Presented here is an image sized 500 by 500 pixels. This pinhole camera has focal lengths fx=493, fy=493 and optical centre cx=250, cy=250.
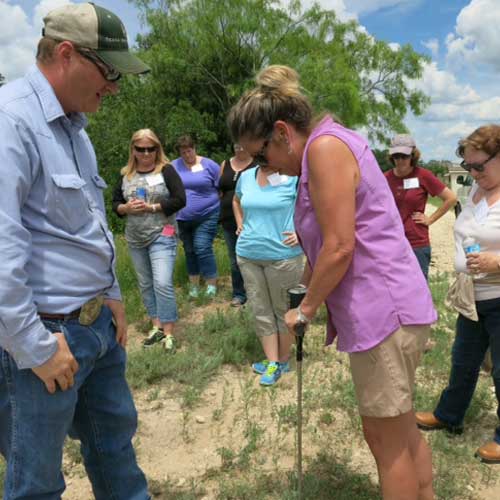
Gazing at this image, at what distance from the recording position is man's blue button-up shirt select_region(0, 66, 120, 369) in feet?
5.00

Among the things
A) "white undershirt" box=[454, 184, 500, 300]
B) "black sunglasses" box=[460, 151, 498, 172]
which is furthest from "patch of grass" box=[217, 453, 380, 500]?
"black sunglasses" box=[460, 151, 498, 172]

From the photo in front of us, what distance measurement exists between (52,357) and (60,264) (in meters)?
0.32

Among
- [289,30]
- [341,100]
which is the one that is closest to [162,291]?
[341,100]

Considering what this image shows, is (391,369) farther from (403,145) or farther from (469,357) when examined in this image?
(403,145)

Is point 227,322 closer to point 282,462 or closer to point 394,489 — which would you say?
point 282,462

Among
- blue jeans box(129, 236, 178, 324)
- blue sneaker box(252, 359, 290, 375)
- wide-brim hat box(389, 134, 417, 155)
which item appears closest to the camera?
blue sneaker box(252, 359, 290, 375)

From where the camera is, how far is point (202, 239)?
629cm

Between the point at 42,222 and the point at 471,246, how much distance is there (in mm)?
2235

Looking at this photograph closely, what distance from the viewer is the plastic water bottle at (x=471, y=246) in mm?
2748

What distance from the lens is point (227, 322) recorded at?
5.18 metres

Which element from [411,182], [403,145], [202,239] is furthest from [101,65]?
[202,239]

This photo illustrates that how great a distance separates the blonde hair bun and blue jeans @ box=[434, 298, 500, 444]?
1.74 m

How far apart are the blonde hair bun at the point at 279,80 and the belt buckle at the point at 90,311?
3.48 feet

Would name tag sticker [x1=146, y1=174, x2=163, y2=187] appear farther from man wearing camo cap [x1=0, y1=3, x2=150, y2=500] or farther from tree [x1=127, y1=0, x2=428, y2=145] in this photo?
tree [x1=127, y1=0, x2=428, y2=145]
